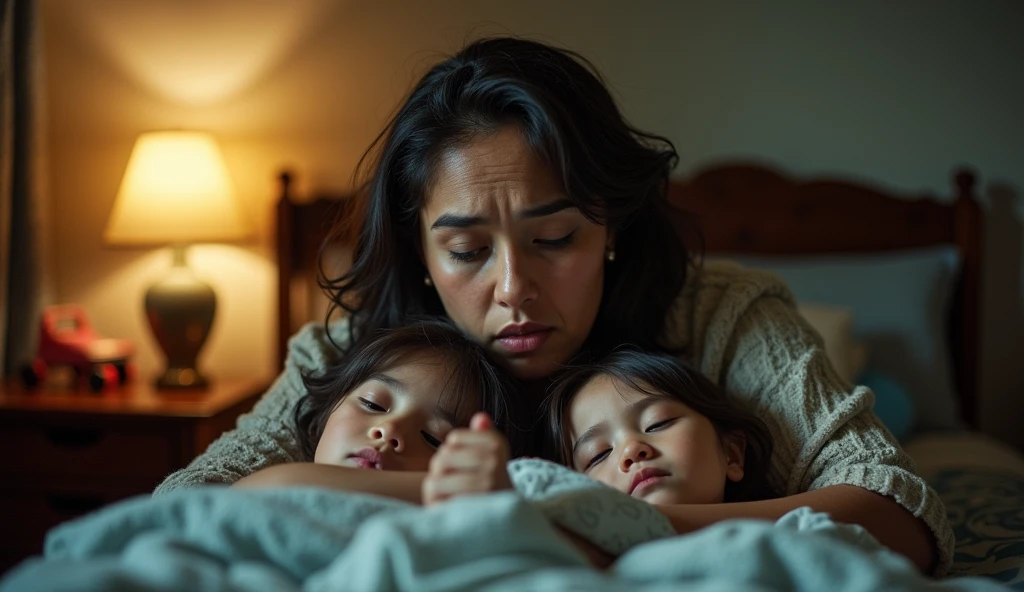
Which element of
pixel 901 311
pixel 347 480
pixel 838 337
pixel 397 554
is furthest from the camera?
pixel 901 311

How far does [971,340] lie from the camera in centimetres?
261

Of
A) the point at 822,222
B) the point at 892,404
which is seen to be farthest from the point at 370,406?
the point at 822,222

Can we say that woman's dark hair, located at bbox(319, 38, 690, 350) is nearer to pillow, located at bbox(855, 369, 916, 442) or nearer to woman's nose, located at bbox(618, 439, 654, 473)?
woman's nose, located at bbox(618, 439, 654, 473)

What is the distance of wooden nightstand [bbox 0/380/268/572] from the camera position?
7.39 feet

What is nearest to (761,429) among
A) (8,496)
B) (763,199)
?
(763,199)

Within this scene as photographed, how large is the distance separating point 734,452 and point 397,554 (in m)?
0.67

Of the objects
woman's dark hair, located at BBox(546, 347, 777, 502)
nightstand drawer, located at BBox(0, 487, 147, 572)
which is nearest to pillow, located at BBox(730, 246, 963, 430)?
woman's dark hair, located at BBox(546, 347, 777, 502)

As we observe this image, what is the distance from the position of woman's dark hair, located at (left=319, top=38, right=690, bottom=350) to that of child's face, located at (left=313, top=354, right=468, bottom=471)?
0.86 ft

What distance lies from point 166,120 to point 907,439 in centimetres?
236

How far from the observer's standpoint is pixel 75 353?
2.53 m

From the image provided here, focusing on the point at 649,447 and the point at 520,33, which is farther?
the point at 520,33

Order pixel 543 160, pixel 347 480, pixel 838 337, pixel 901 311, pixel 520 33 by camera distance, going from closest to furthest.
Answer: pixel 347 480, pixel 543 160, pixel 838 337, pixel 901 311, pixel 520 33

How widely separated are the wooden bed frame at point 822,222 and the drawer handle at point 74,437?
1.87 ft

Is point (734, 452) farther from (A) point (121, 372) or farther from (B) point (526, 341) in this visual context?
(A) point (121, 372)
